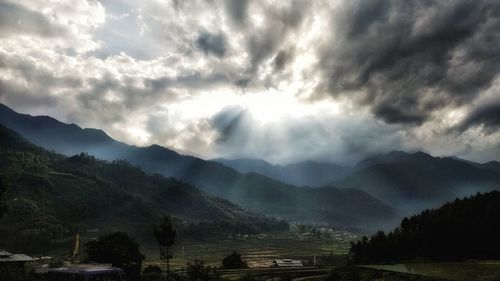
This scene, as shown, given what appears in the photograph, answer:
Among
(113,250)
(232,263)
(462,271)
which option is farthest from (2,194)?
(232,263)

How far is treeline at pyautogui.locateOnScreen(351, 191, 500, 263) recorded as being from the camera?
300ft

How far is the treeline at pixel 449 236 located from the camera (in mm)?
91312

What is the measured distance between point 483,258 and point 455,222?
1531 centimetres

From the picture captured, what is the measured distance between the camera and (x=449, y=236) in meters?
97.1

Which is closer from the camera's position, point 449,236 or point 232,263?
point 449,236

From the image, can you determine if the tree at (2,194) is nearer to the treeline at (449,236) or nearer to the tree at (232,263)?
the tree at (232,263)

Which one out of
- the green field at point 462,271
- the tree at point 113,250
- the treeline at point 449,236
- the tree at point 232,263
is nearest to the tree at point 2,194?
the tree at point 113,250

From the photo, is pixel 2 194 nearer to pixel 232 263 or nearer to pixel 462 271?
pixel 462 271

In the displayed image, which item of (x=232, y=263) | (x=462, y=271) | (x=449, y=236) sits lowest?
(x=232, y=263)

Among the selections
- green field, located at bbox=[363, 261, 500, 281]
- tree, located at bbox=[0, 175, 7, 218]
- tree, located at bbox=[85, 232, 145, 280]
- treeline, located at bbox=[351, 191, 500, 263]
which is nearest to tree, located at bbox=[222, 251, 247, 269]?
tree, located at bbox=[85, 232, 145, 280]

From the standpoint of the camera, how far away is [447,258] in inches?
3627

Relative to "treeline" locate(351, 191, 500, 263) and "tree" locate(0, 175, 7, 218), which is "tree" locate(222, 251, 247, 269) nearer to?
"treeline" locate(351, 191, 500, 263)

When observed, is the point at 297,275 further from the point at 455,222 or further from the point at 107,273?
the point at 107,273

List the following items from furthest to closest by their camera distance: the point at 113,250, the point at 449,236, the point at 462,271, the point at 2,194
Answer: the point at 113,250
the point at 449,236
the point at 462,271
the point at 2,194
